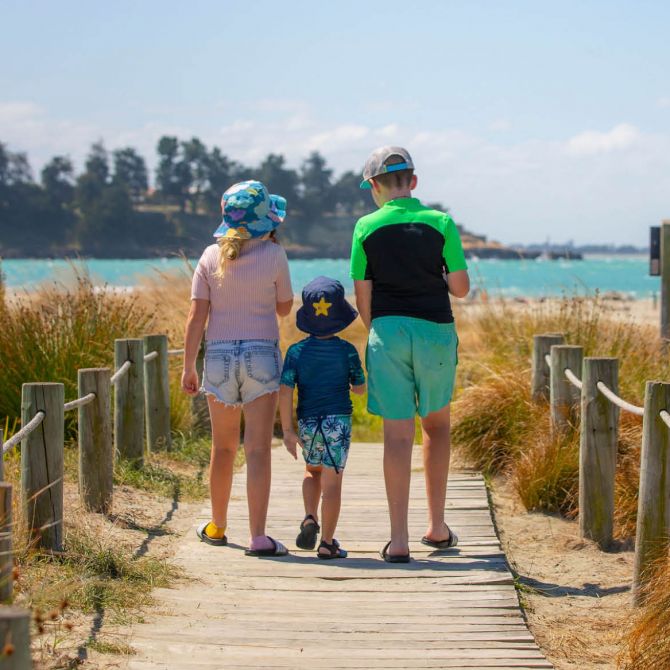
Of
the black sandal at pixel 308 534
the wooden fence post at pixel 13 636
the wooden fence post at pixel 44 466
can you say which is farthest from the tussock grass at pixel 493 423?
the wooden fence post at pixel 13 636

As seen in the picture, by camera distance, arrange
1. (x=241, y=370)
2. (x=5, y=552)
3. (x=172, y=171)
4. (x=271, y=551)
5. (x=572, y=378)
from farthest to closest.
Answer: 1. (x=172, y=171)
2. (x=572, y=378)
3. (x=271, y=551)
4. (x=241, y=370)
5. (x=5, y=552)

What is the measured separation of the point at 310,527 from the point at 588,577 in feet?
4.96

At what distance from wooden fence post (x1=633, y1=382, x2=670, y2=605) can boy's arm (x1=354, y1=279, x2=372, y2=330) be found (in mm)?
1305

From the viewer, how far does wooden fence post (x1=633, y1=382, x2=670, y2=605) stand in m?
4.64

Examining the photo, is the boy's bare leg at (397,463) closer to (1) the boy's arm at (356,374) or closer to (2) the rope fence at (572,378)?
(1) the boy's arm at (356,374)

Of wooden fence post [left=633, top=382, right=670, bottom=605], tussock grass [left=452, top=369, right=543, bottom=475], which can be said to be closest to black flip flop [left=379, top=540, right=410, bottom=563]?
wooden fence post [left=633, top=382, right=670, bottom=605]

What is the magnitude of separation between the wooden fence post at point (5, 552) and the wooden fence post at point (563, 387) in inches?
165

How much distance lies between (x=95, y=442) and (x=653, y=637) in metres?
3.41

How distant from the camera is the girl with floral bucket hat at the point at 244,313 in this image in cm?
507

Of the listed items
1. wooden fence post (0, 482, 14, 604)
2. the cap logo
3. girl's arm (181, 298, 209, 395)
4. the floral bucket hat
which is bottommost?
wooden fence post (0, 482, 14, 604)

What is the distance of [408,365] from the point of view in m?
4.99

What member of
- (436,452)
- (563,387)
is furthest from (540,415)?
(436,452)

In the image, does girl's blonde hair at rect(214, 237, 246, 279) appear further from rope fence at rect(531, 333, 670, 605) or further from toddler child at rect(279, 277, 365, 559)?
rope fence at rect(531, 333, 670, 605)

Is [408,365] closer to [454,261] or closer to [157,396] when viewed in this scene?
[454,261]
